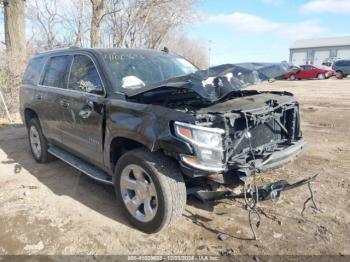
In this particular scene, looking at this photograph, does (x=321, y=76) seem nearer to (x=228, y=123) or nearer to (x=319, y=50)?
(x=228, y=123)

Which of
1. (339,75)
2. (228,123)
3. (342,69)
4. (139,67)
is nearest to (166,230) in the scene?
(228,123)

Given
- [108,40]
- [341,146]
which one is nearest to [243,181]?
[341,146]

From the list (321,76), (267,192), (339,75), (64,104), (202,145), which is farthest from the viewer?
(339,75)

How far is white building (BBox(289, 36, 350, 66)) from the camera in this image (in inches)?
3068

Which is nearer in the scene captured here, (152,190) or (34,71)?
(152,190)

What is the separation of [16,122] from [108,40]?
905 inches

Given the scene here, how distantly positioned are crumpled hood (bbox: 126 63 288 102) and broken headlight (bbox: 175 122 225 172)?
46 centimetres

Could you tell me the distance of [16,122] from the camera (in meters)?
10.6

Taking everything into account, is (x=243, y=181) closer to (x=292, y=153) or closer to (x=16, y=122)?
(x=292, y=153)

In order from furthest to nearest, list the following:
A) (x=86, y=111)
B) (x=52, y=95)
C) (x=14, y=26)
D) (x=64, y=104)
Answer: (x=14, y=26) < (x=52, y=95) < (x=64, y=104) < (x=86, y=111)

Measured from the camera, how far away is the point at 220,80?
3.49 m

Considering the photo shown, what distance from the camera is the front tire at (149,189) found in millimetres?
3297

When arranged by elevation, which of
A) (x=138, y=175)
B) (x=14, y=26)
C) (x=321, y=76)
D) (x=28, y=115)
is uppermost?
(x=14, y=26)

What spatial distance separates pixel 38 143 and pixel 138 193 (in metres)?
3.15
